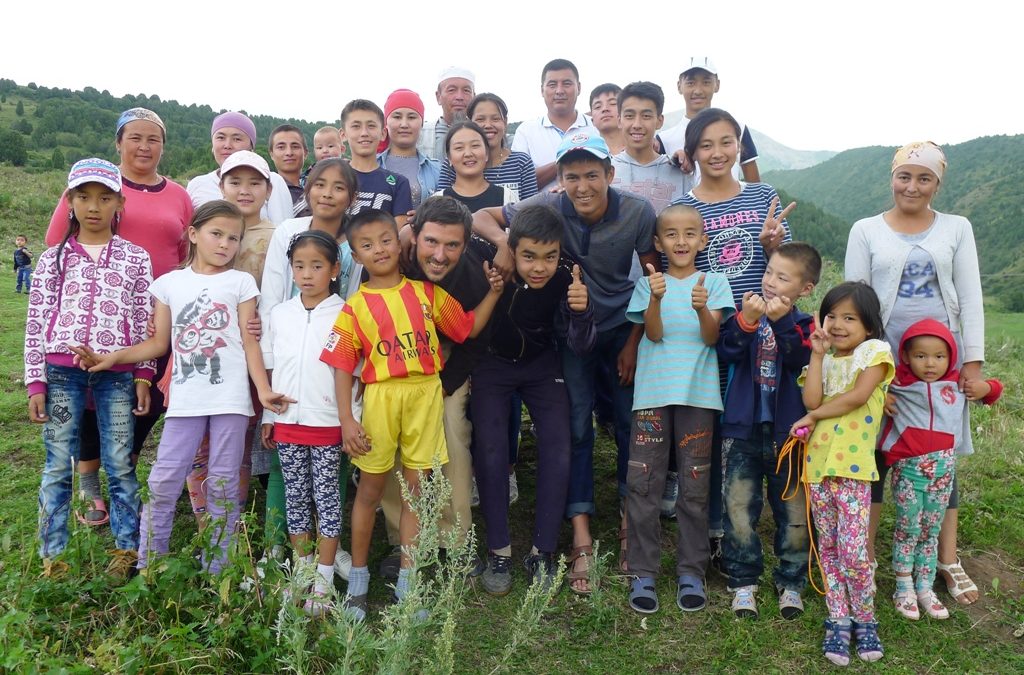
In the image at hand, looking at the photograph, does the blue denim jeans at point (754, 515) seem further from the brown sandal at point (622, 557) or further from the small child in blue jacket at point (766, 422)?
the brown sandal at point (622, 557)

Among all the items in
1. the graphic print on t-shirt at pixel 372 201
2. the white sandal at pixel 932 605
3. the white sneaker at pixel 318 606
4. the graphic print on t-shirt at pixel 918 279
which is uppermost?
the graphic print on t-shirt at pixel 372 201

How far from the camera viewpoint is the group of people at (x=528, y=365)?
10.4 ft

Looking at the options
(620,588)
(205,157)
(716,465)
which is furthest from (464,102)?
(205,157)

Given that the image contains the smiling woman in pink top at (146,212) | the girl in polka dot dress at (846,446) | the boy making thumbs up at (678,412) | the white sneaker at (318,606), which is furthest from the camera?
the smiling woman in pink top at (146,212)

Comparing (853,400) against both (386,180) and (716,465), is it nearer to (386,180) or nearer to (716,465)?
(716,465)

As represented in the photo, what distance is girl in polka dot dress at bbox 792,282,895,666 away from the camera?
303 cm

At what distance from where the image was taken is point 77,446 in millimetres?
3309

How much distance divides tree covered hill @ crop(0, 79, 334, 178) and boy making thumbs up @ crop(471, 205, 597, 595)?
75.8 ft

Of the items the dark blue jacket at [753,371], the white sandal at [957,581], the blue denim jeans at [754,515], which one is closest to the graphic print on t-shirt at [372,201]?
the dark blue jacket at [753,371]

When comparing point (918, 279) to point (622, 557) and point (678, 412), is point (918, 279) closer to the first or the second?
point (678, 412)

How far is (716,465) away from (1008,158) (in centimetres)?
5287

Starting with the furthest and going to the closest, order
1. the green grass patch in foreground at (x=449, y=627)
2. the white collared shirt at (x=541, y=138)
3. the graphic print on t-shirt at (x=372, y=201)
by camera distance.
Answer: the white collared shirt at (x=541, y=138) < the graphic print on t-shirt at (x=372, y=201) < the green grass patch in foreground at (x=449, y=627)

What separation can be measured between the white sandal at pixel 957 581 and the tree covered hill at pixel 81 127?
2456 cm

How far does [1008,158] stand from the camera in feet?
147
